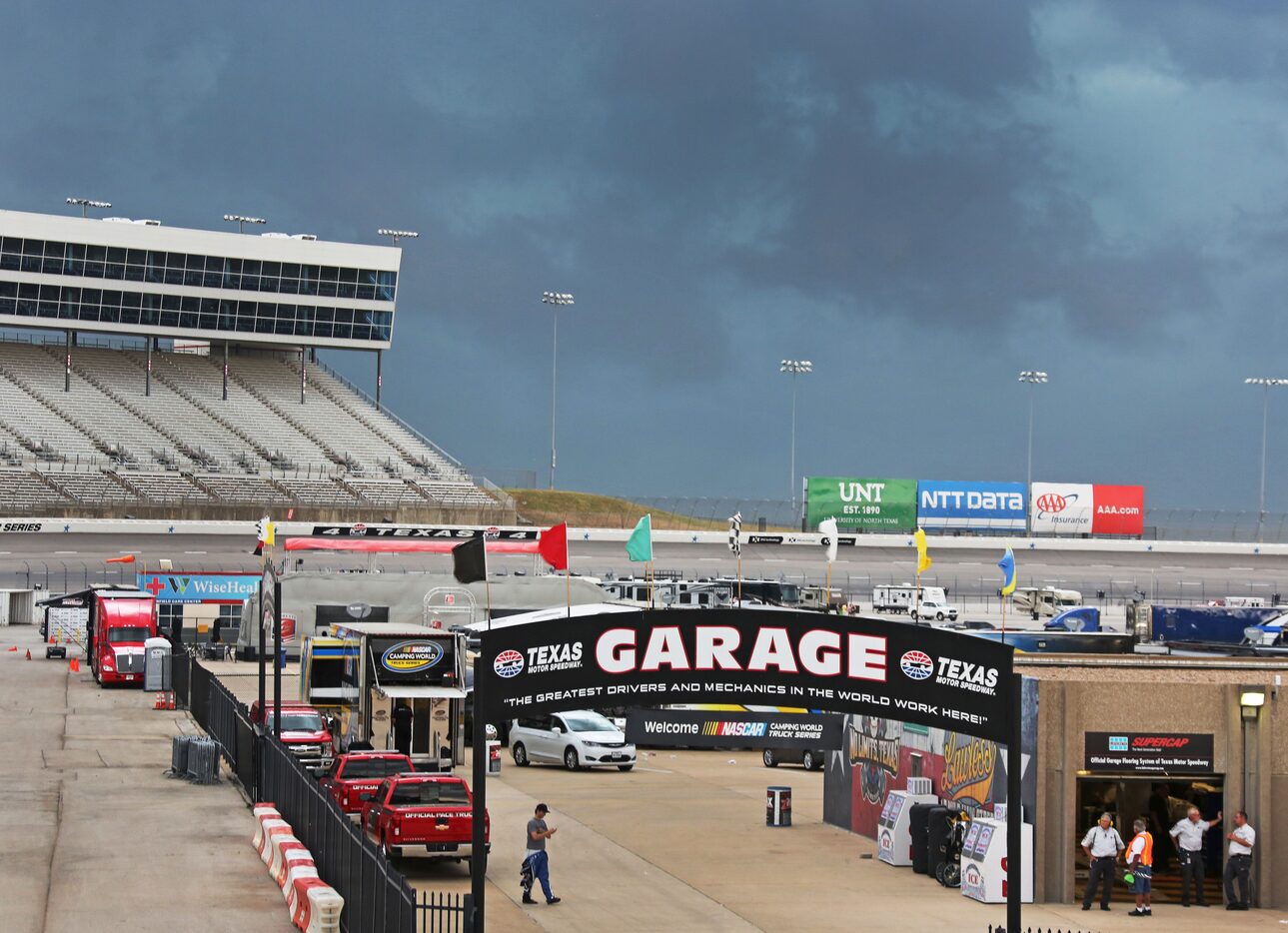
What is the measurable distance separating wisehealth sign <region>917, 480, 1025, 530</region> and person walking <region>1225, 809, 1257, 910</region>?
8955 cm

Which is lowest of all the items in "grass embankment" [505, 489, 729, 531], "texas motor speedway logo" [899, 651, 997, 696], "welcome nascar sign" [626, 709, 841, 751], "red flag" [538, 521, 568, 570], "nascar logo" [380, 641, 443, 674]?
"welcome nascar sign" [626, 709, 841, 751]

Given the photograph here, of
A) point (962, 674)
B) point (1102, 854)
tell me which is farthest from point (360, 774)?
point (962, 674)

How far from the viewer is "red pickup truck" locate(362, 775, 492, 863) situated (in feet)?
76.6

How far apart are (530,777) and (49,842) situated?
12322 millimetres

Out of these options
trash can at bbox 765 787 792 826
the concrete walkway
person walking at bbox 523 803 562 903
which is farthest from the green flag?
person walking at bbox 523 803 562 903

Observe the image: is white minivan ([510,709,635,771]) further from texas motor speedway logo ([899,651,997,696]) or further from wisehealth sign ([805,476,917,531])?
wisehealth sign ([805,476,917,531])

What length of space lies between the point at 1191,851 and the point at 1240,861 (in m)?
0.66

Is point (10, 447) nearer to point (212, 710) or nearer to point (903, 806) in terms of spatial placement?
point (212, 710)

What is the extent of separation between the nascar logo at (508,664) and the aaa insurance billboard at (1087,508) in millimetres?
101331

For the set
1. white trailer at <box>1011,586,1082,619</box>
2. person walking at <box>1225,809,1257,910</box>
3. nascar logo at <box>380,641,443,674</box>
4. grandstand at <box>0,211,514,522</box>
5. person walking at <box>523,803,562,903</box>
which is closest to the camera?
person walking at <box>523,803,562,903</box>

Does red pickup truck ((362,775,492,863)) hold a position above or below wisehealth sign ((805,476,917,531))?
below

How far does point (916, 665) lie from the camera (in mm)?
17000

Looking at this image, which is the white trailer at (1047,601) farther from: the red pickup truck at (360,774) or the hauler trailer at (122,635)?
the red pickup truck at (360,774)

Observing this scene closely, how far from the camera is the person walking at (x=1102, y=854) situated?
2261 cm
